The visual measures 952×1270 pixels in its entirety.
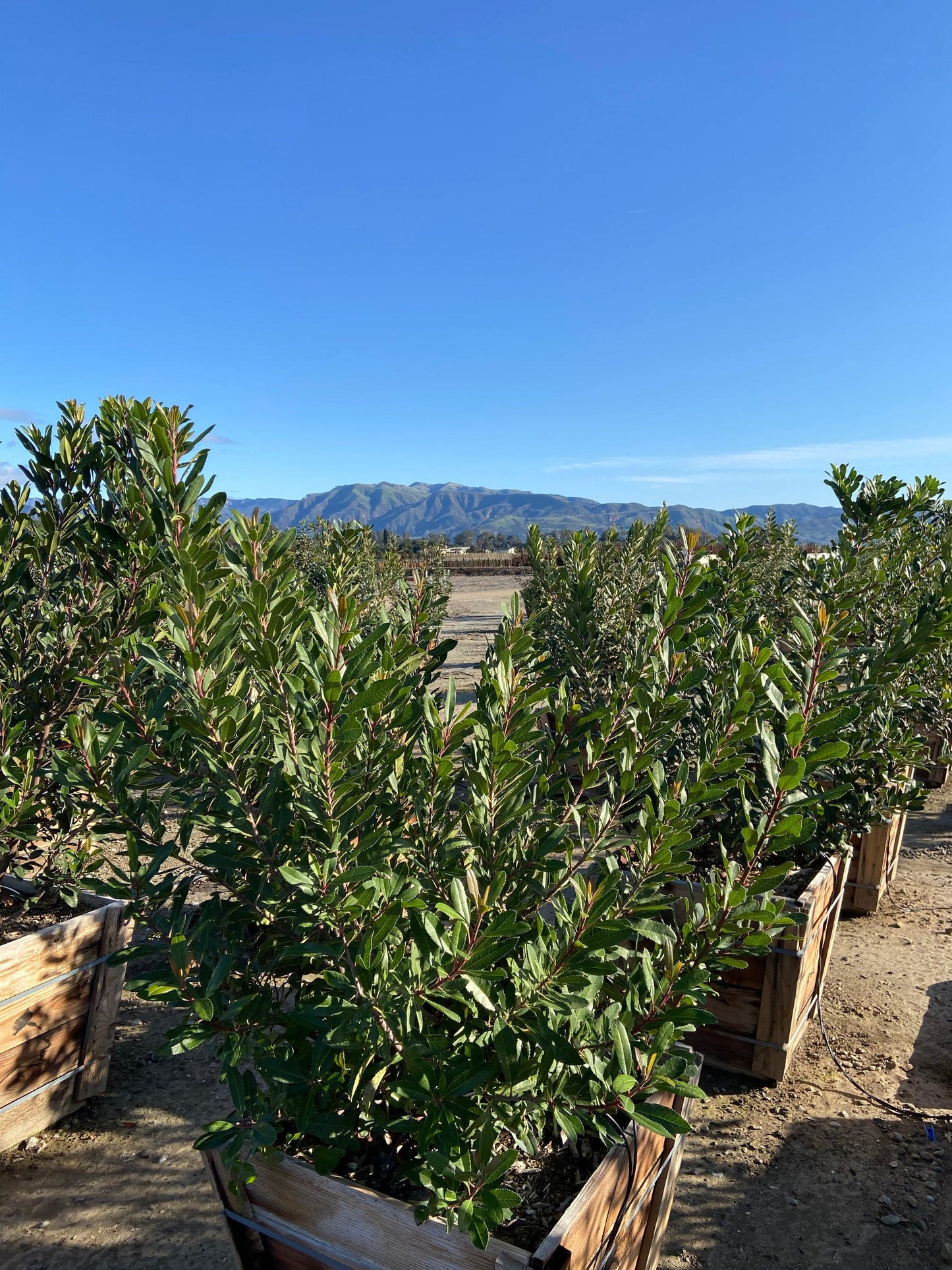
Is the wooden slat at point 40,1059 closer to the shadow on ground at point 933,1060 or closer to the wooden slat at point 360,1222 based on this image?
the wooden slat at point 360,1222

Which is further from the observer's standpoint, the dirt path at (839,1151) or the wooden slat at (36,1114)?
the wooden slat at (36,1114)

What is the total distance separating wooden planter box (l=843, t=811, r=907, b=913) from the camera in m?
4.90

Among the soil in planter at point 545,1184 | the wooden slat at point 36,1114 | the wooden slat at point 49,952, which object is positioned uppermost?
the soil in planter at point 545,1184

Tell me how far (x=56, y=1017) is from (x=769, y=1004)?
112 inches

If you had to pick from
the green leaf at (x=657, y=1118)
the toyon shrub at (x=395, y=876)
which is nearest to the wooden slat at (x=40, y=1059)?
the toyon shrub at (x=395, y=876)

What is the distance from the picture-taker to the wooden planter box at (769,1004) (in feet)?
10.7

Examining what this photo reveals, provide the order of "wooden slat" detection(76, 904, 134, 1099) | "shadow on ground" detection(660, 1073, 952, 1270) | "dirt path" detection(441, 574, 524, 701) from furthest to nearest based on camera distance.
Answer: "dirt path" detection(441, 574, 524, 701) → "wooden slat" detection(76, 904, 134, 1099) → "shadow on ground" detection(660, 1073, 952, 1270)

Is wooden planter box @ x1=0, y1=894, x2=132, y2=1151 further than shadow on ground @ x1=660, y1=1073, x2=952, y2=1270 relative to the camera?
Yes

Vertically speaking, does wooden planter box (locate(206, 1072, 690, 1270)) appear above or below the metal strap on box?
above

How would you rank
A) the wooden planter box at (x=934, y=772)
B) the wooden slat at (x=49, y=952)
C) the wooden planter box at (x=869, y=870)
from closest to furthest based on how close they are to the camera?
1. the wooden slat at (x=49, y=952)
2. the wooden planter box at (x=869, y=870)
3. the wooden planter box at (x=934, y=772)

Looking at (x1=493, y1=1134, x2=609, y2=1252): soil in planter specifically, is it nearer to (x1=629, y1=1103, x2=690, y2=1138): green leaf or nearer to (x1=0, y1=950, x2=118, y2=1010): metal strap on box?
(x1=629, y1=1103, x2=690, y2=1138): green leaf

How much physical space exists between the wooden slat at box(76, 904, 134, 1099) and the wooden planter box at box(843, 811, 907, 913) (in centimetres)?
407

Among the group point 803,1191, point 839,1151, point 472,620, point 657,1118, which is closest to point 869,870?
point 839,1151

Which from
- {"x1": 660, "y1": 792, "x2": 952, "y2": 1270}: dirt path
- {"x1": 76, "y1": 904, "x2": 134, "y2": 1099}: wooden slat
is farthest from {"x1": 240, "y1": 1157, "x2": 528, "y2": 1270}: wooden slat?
Answer: {"x1": 76, "y1": 904, "x2": 134, "y2": 1099}: wooden slat
